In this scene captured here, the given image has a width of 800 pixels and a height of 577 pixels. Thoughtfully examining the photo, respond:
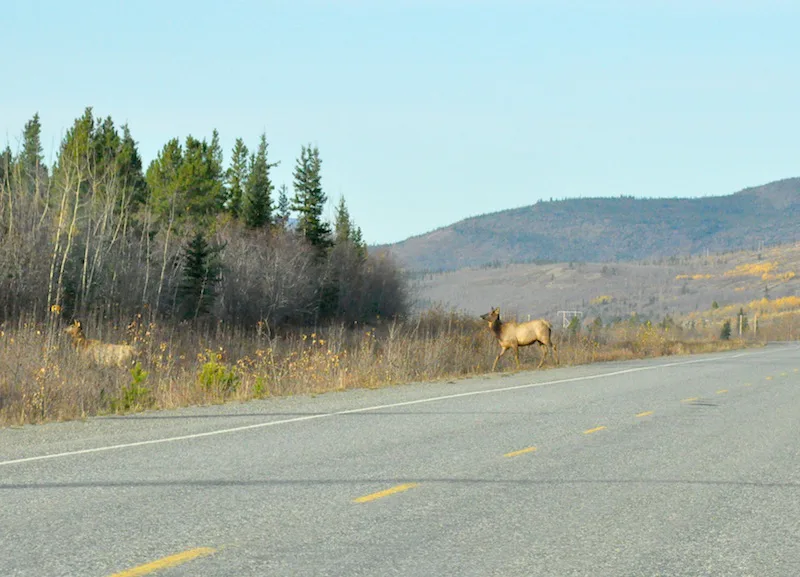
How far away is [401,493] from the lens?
8.51 meters

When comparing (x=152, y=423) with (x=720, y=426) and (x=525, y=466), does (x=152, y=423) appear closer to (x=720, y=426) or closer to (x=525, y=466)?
(x=525, y=466)

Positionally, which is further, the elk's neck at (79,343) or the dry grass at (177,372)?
the elk's neck at (79,343)

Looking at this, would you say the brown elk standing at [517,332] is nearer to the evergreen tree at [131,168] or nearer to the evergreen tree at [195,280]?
the evergreen tree at [195,280]

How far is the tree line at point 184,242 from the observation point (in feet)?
113

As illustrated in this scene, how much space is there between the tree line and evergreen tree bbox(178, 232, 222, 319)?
0.32ft

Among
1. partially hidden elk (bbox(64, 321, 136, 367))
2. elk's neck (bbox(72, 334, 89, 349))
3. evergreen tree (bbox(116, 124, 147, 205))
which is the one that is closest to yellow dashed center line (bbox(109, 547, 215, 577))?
partially hidden elk (bbox(64, 321, 136, 367))

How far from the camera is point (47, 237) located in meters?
33.5

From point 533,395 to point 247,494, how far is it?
11.2 meters

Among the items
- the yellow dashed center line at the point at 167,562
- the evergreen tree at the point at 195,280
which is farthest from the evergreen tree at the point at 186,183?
the yellow dashed center line at the point at 167,562

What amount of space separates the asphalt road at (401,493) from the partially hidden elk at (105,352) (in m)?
4.01

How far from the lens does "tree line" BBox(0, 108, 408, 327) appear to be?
34.3m

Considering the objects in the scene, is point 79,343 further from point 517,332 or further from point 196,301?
point 196,301

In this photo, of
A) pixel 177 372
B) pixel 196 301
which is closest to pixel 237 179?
pixel 196 301

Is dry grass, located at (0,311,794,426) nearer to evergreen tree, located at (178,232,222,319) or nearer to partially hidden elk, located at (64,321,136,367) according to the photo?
partially hidden elk, located at (64,321,136,367)
